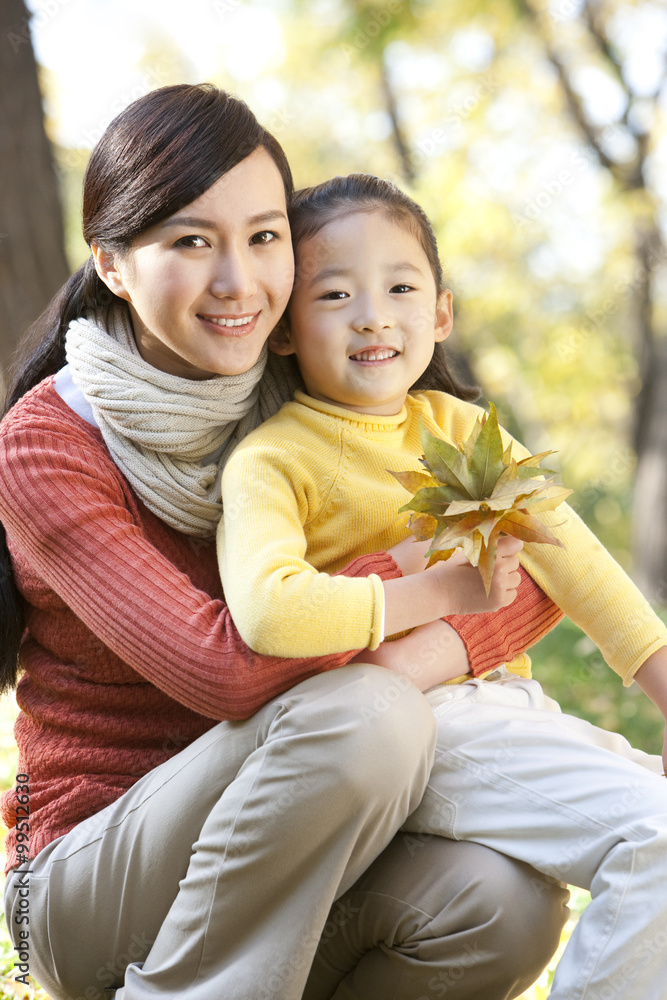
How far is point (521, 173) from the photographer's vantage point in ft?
37.6

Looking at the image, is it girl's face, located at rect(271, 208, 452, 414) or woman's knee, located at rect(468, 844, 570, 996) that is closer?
woman's knee, located at rect(468, 844, 570, 996)

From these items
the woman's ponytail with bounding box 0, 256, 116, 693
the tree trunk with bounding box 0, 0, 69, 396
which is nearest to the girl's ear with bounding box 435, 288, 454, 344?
the woman's ponytail with bounding box 0, 256, 116, 693

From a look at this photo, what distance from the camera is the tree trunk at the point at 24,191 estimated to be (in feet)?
13.5

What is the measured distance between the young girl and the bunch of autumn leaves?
80mm

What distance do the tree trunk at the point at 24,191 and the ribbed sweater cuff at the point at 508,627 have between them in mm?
2624

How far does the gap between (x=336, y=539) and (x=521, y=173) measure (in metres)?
10.2

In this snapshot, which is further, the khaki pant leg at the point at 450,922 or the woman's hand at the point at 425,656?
the woman's hand at the point at 425,656

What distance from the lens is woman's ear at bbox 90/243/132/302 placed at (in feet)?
7.22

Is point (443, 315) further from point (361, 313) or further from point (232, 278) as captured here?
point (232, 278)

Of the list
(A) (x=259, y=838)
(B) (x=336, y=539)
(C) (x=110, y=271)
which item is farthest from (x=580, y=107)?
(A) (x=259, y=838)

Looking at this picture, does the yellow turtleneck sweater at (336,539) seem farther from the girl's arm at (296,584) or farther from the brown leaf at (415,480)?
the brown leaf at (415,480)

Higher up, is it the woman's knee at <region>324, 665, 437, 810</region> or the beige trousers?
the woman's knee at <region>324, 665, 437, 810</region>

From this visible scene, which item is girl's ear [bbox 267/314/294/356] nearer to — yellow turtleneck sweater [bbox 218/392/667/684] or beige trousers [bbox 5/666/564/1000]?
yellow turtleneck sweater [bbox 218/392/667/684]

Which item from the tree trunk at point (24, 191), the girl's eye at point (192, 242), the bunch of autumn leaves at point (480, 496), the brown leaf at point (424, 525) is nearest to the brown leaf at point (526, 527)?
the bunch of autumn leaves at point (480, 496)
